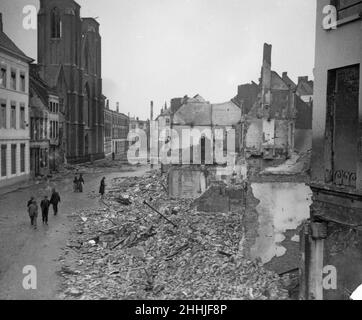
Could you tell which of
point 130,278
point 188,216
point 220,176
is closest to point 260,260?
point 130,278

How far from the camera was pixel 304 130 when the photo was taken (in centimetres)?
2006

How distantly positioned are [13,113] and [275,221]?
1626cm

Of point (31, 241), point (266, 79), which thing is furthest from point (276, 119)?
point (31, 241)

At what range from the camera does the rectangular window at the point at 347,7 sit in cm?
661

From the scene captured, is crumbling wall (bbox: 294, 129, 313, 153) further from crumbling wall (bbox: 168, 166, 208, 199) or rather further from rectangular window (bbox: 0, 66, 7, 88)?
rectangular window (bbox: 0, 66, 7, 88)

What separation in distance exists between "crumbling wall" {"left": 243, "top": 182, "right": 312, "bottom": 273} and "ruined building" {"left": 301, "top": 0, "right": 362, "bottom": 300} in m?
1.97

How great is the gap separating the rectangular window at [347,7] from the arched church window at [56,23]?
23.4 metres

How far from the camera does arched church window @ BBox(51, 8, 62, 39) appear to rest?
26875mm

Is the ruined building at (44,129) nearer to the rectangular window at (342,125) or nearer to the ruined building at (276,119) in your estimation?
the ruined building at (276,119)

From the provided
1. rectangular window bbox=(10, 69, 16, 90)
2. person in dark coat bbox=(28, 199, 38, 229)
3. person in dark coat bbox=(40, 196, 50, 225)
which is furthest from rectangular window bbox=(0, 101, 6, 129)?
person in dark coat bbox=(28, 199, 38, 229)

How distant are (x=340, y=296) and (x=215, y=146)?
64.7 ft

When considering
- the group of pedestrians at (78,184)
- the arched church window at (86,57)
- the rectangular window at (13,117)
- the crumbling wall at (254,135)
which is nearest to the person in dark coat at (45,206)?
the group of pedestrians at (78,184)

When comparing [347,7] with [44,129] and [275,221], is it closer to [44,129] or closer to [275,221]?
[275,221]
